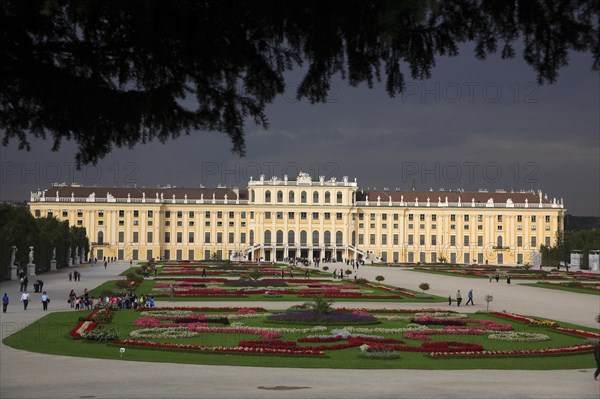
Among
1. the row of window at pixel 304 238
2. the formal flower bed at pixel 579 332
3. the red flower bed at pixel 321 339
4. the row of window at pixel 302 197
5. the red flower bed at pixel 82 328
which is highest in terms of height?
the row of window at pixel 302 197

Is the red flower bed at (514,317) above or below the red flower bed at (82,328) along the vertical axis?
below

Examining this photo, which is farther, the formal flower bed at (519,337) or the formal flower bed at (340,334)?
the formal flower bed at (519,337)

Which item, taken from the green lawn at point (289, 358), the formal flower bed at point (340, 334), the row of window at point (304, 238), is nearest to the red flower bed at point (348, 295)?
the formal flower bed at point (340, 334)

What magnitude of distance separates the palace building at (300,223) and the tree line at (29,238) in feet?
83.9

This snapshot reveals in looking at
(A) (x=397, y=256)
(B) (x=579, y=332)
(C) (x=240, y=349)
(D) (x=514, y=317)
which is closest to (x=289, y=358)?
(C) (x=240, y=349)

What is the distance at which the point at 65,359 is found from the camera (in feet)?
54.7

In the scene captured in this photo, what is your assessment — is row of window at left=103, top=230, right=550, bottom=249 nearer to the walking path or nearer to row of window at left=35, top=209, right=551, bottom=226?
row of window at left=35, top=209, right=551, bottom=226

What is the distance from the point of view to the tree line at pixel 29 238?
4894cm

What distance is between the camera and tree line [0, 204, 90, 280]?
Result: 48.9m

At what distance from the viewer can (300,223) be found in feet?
342

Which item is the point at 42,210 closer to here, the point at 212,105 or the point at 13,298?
the point at 13,298

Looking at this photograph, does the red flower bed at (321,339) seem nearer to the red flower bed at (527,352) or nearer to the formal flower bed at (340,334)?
the formal flower bed at (340,334)

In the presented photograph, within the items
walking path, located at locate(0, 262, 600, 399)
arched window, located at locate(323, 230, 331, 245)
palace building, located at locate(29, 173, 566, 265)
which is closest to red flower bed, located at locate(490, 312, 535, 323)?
walking path, located at locate(0, 262, 600, 399)

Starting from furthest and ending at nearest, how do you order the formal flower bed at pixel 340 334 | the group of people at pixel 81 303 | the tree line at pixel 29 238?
the tree line at pixel 29 238
the group of people at pixel 81 303
the formal flower bed at pixel 340 334
